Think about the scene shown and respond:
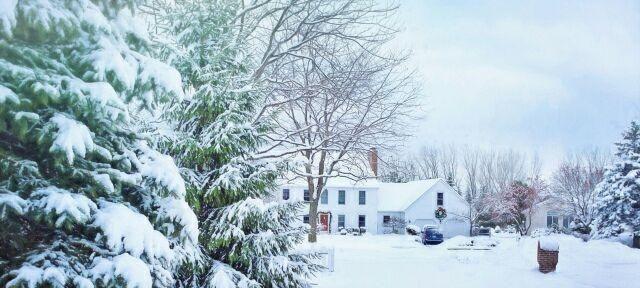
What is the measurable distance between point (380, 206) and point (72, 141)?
45189mm

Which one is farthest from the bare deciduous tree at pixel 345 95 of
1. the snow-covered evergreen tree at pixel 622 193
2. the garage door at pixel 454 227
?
the garage door at pixel 454 227

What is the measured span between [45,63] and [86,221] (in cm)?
119

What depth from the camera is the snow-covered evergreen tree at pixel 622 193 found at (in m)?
25.0

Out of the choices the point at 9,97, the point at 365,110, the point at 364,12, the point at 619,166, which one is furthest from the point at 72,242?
the point at 619,166

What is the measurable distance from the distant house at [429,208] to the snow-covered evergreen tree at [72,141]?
4245cm

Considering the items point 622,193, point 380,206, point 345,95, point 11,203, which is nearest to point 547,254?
point 345,95

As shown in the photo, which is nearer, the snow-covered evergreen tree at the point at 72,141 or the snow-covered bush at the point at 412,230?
the snow-covered evergreen tree at the point at 72,141

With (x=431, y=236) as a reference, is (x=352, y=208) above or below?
above

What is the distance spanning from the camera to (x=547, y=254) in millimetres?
14617

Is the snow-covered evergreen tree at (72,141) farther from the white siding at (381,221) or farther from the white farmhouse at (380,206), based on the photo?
the white siding at (381,221)

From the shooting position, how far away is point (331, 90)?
12.6m

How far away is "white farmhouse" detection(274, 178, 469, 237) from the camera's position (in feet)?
151

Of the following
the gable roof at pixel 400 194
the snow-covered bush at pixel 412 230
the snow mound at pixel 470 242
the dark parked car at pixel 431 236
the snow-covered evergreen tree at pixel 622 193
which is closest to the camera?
the snow-covered evergreen tree at pixel 622 193

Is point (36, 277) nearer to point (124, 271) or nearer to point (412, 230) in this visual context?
point (124, 271)
